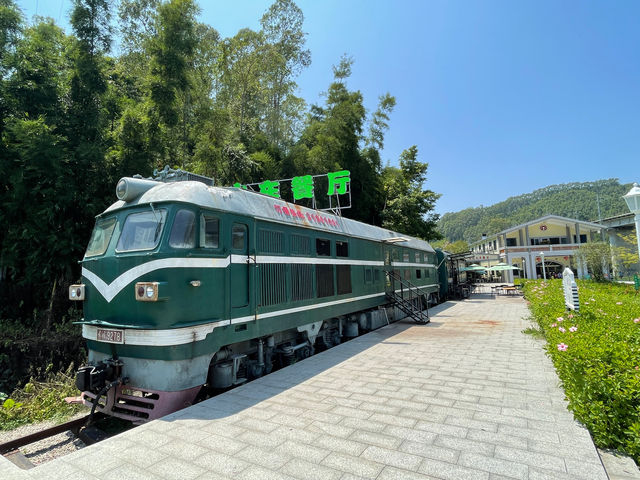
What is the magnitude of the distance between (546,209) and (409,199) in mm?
→ 89841

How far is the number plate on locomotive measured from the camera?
422 cm

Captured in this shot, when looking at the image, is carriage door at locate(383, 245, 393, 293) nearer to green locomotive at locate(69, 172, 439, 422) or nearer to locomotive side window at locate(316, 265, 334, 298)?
locomotive side window at locate(316, 265, 334, 298)

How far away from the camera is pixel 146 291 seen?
158 inches

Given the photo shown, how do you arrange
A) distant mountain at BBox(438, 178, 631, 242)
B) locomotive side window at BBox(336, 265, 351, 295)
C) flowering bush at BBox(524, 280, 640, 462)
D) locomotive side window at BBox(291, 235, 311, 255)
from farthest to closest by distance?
distant mountain at BBox(438, 178, 631, 242)
locomotive side window at BBox(336, 265, 351, 295)
locomotive side window at BBox(291, 235, 311, 255)
flowering bush at BBox(524, 280, 640, 462)

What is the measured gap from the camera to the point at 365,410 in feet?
12.7

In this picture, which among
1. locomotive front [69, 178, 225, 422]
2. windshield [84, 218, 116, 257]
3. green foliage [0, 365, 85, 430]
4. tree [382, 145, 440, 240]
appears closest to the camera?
locomotive front [69, 178, 225, 422]

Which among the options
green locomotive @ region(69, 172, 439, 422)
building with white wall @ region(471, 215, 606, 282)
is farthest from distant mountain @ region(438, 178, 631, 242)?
green locomotive @ region(69, 172, 439, 422)


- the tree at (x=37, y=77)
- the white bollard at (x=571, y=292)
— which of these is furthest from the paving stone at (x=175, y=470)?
the tree at (x=37, y=77)

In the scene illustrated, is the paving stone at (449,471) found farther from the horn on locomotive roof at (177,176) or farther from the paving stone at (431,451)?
the horn on locomotive roof at (177,176)

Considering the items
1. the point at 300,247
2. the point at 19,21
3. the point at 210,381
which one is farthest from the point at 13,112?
the point at 210,381

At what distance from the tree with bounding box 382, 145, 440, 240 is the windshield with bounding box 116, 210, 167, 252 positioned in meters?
18.0

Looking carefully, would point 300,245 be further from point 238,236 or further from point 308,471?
point 308,471

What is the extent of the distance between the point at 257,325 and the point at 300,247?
76.3 inches

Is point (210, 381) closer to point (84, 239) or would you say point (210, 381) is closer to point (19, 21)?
point (84, 239)
